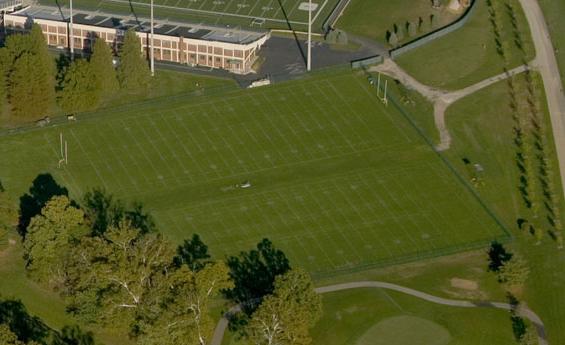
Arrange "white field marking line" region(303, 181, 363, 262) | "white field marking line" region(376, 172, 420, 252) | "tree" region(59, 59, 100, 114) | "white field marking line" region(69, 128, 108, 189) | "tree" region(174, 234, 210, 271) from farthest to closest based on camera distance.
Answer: "tree" region(59, 59, 100, 114) → "white field marking line" region(69, 128, 108, 189) → "white field marking line" region(376, 172, 420, 252) → "white field marking line" region(303, 181, 363, 262) → "tree" region(174, 234, 210, 271)

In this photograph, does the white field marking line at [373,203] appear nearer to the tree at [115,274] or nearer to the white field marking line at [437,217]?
the white field marking line at [437,217]

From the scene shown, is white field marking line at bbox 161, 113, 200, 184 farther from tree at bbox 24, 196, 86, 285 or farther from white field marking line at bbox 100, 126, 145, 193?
tree at bbox 24, 196, 86, 285

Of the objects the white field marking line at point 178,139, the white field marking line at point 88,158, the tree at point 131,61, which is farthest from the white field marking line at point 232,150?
the white field marking line at point 88,158

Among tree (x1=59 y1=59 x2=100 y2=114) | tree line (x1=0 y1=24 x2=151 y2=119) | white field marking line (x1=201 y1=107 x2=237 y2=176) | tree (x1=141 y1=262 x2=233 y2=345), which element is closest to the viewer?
tree (x1=141 y1=262 x2=233 y2=345)

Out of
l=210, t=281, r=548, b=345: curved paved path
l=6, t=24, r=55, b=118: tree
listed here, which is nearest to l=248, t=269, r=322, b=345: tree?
l=210, t=281, r=548, b=345: curved paved path

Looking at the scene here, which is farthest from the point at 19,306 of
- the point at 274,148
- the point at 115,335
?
the point at 274,148

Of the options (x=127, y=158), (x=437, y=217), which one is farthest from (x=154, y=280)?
(x=437, y=217)
